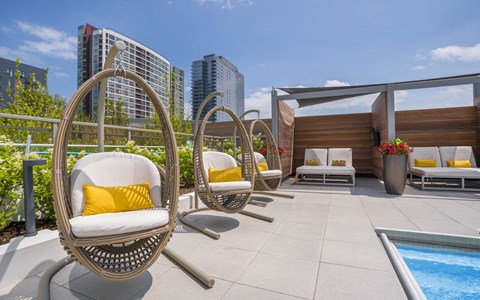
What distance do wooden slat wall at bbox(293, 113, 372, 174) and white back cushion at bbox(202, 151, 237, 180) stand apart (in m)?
5.53

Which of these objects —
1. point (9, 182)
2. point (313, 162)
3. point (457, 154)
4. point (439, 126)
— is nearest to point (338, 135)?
point (313, 162)

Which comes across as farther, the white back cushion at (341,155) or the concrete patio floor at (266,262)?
the white back cushion at (341,155)

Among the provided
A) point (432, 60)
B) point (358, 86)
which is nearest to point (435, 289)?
point (358, 86)

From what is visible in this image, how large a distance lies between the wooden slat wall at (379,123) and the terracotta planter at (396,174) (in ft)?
4.13

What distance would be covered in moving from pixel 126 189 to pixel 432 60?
7.65 metres

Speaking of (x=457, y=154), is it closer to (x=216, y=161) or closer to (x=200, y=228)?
(x=216, y=161)

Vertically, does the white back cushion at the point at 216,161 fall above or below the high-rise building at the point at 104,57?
below

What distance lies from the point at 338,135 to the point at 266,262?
23.3 feet

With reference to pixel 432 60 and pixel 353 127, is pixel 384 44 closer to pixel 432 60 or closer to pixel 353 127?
pixel 432 60

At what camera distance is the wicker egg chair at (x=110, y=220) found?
4.62 feet

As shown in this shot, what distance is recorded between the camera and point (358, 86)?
6.36 m

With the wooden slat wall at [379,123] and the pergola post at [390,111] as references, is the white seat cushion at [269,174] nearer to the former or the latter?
the pergola post at [390,111]

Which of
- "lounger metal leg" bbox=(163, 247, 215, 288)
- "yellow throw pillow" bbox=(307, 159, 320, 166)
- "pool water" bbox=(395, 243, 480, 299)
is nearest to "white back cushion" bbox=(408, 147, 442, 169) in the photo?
"yellow throw pillow" bbox=(307, 159, 320, 166)

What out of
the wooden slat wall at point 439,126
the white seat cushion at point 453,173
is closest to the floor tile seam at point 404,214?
the white seat cushion at point 453,173
